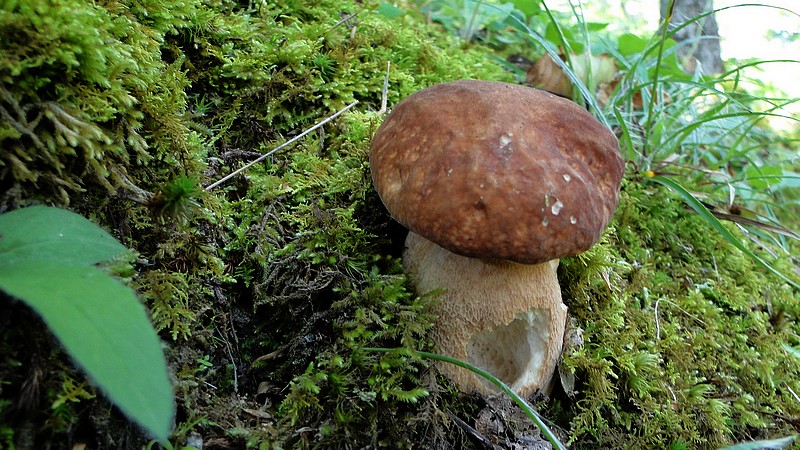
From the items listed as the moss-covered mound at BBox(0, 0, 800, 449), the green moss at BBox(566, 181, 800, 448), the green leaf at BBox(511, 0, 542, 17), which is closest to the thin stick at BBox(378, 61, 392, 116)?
the moss-covered mound at BBox(0, 0, 800, 449)

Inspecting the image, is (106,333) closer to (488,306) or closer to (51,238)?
(51,238)

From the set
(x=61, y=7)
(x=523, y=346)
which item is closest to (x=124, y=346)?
(x=61, y=7)

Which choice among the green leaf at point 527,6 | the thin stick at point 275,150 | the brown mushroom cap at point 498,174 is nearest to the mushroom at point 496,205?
the brown mushroom cap at point 498,174

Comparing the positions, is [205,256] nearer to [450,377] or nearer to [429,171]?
[429,171]

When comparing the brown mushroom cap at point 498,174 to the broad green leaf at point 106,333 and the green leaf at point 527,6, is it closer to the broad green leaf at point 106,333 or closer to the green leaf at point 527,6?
the broad green leaf at point 106,333

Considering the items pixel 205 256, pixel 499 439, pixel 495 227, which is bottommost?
pixel 499 439

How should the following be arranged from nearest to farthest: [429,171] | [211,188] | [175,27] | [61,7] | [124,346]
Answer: [124,346] < [61,7] < [429,171] < [211,188] < [175,27]

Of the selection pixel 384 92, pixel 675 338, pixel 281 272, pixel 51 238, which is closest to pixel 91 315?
pixel 51 238
